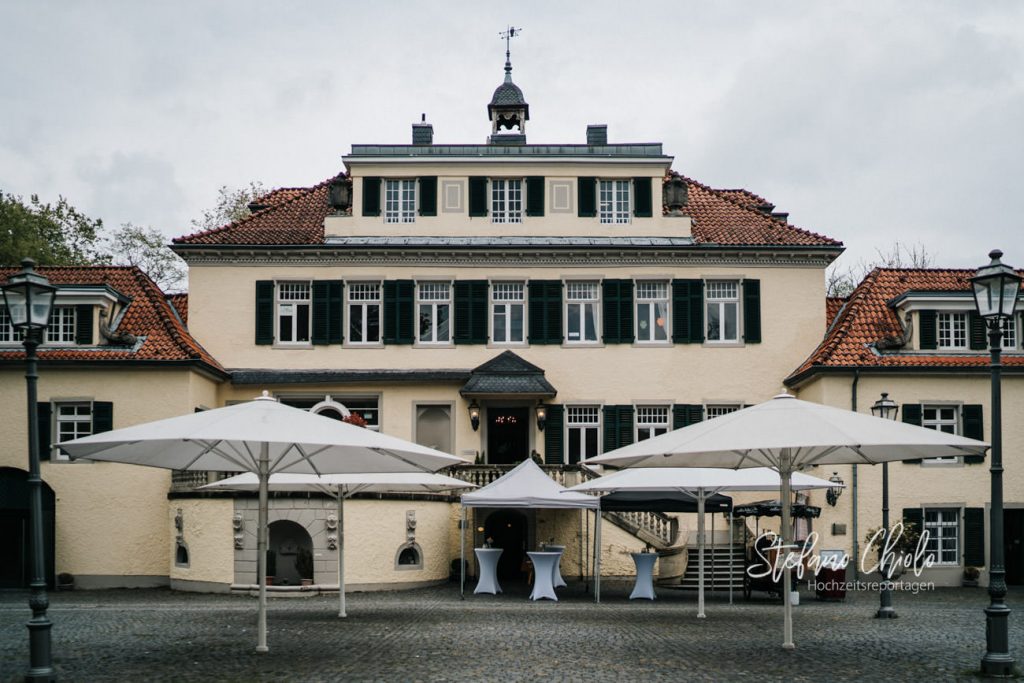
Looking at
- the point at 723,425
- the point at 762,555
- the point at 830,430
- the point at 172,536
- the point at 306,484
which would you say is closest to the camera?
the point at 830,430

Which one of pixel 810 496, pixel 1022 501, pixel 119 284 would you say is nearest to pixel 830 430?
pixel 810 496

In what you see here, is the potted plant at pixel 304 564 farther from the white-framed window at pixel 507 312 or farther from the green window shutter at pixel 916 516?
the green window shutter at pixel 916 516

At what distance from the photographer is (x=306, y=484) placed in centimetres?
1989

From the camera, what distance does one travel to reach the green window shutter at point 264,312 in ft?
104

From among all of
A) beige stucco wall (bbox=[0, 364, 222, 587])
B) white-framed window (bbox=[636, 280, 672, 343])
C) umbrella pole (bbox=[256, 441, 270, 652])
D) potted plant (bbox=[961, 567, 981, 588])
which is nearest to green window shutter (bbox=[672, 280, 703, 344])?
white-framed window (bbox=[636, 280, 672, 343])

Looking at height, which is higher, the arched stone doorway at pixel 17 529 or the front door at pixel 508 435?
the front door at pixel 508 435

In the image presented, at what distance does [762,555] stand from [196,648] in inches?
520

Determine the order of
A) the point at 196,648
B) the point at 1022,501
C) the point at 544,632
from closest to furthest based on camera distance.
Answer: the point at 196,648, the point at 544,632, the point at 1022,501

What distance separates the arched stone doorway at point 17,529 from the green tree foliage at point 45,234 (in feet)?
44.4

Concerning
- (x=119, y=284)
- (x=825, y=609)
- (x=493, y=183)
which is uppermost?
(x=493, y=183)

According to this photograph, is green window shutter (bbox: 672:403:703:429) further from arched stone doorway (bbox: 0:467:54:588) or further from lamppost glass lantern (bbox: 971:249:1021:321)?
lamppost glass lantern (bbox: 971:249:1021:321)

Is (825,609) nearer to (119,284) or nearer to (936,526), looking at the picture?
(936,526)

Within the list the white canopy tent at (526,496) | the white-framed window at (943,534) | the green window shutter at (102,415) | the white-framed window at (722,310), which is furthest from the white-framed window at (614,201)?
the green window shutter at (102,415)

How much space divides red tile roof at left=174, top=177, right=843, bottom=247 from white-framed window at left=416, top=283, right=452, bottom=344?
3135 mm
